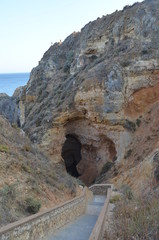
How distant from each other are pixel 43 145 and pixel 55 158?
2.04 meters

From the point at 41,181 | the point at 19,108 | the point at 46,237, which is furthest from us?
the point at 19,108

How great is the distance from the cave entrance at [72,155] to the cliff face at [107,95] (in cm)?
221

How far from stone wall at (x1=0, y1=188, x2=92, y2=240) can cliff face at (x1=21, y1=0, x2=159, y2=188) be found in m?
15.1

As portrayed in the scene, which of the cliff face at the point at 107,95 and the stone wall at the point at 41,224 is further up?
the cliff face at the point at 107,95

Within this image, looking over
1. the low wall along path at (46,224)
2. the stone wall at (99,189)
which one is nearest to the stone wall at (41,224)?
the low wall along path at (46,224)

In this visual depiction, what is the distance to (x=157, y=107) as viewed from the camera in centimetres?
2897

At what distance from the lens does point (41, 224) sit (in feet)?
26.8

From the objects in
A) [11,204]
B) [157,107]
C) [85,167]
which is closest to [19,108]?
[85,167]

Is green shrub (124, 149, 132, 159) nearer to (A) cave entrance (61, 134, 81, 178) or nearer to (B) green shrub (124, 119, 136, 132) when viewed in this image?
(B) green shrub (124, 119, 136, 132)

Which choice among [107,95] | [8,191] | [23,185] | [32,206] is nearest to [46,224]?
[32,206]

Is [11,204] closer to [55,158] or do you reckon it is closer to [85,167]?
[55,158]

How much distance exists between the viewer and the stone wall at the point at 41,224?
660 cm

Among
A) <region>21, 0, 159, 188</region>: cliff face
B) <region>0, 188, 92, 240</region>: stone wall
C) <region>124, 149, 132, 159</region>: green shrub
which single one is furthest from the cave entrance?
<region>0, 188, 92, 240</region>: stone wall

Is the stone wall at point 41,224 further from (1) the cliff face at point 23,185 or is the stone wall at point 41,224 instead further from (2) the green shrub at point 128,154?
A: (2) the green shrub at point 128,154
